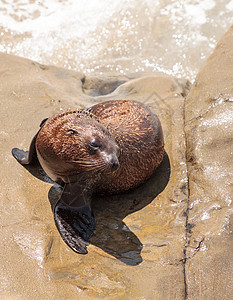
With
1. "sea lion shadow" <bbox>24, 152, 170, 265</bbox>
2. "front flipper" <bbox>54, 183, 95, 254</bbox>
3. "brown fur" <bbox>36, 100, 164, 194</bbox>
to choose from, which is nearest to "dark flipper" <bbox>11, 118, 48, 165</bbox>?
"sea lion shadow" <bbox>24, 152, 170, 265</bbox>

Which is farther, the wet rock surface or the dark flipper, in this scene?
the dark flipper

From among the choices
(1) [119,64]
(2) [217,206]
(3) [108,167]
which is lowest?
(1) [119,64]

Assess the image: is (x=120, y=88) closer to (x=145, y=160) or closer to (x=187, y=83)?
(x=187, y=83)

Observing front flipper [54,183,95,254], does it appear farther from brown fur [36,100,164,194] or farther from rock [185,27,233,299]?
rock [185,27,233,299]

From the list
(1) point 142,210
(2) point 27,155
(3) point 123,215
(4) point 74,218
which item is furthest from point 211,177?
(2) point 27,155

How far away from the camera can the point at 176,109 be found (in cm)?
630

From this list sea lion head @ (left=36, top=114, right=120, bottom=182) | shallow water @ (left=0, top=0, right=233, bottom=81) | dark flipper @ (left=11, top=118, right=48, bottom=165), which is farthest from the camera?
shallow water @ (left=0, top=0, right=233, bottom=81)

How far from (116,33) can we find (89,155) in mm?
5823

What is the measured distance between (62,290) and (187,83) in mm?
4865

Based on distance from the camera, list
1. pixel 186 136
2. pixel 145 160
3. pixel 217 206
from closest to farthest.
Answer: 1. pixel 217 206
2. pixel 145 160
3. pixel 186 136

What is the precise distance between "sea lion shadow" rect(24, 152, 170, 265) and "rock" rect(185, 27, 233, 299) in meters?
0.46

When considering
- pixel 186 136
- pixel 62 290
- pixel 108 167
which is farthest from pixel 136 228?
pixel 186 136

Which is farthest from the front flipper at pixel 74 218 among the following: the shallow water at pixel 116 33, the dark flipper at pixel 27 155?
the shallow water at pixel 116 33

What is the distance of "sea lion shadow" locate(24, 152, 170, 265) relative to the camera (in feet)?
13.8
